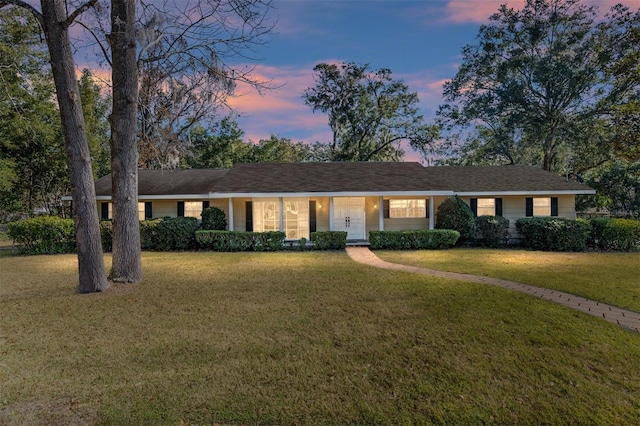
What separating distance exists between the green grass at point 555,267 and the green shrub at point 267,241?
4359mm

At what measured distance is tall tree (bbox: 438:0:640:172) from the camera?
2056 cm

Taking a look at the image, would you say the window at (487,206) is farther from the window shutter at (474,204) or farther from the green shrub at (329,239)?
the green shrub at (329,239)

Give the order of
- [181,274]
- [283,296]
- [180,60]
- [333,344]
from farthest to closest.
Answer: [181,274] < [180,60] < [283,296] < [333,344]

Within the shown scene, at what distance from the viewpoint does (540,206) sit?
16562 mm

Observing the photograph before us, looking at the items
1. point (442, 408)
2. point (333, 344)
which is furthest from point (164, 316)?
point (442, 408)

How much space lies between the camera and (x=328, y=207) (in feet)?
54.7

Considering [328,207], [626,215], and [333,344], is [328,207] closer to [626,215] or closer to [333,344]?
[333,344]

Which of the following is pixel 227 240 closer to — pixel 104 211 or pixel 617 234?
pixel 104 211

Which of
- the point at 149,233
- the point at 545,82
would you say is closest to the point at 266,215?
the point at 149,233

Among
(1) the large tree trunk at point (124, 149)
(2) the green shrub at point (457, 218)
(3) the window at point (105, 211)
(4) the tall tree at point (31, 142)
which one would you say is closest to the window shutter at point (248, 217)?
(3) the window at point (105, 211)

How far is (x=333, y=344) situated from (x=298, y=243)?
1065 cm

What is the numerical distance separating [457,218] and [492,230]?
1.58m

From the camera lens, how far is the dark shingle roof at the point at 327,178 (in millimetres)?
15453

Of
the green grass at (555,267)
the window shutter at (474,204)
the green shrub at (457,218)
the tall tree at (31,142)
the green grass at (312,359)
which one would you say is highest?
the tall tree at (31,142)
